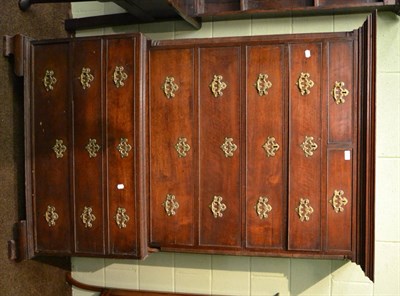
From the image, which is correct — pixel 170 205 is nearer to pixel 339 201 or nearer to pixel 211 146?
pixel 211 146

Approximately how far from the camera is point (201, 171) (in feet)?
9.16

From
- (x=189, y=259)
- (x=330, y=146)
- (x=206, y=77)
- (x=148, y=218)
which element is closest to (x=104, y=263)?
(x=189, y=259)

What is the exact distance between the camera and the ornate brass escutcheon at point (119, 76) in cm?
282

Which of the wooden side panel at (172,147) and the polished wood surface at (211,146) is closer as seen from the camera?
the polished wood surface at (211,146)

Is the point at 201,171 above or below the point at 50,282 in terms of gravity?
above

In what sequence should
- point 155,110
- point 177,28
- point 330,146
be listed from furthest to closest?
point 177,28
point 155,110
point 330,146

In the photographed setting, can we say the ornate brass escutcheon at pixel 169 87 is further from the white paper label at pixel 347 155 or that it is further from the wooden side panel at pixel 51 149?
the white paper label at pixel 347 155

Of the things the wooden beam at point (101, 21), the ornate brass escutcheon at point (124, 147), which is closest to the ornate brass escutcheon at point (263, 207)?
the ornate brass escutcheon at point (124, 147)

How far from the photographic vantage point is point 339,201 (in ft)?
8.67

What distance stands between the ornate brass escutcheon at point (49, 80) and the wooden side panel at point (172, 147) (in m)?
0.69

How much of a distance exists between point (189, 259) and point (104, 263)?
2.38 feet

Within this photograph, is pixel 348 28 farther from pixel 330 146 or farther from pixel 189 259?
pixel 189 259

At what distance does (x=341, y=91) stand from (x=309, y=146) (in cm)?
38

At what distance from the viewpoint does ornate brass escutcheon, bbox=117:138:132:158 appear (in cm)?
282
